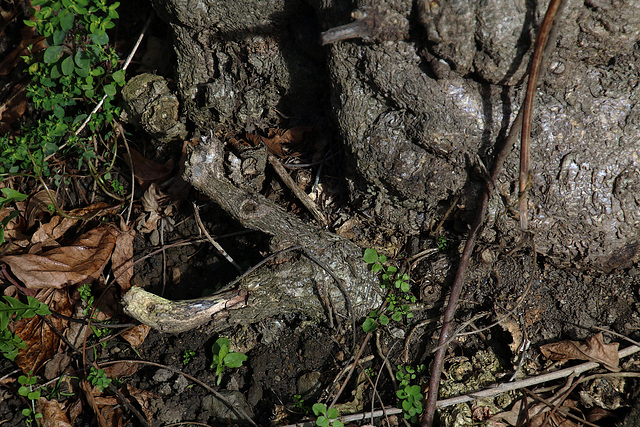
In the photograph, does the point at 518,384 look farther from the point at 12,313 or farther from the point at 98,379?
the point at 12,313

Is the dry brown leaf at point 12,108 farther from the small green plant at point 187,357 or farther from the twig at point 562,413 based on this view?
the twig at point 562,413

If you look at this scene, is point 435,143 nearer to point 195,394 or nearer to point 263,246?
point 263,246

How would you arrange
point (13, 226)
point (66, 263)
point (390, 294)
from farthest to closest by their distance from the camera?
1. point (13, 226)
2. point (66, 263)
3. point (390, 294)

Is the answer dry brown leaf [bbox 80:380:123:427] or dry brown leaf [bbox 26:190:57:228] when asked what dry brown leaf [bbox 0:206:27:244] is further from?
dry brown leaf [bbox 80:380:123:427]

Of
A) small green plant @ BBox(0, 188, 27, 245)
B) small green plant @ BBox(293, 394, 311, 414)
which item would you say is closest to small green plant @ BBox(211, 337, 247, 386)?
small green plant @ BBox(293, 394, 311, 414)

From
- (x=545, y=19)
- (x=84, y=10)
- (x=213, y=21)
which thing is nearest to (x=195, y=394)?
(x=213, y=21)

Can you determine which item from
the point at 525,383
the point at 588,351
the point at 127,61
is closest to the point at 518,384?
the point at 525,383
